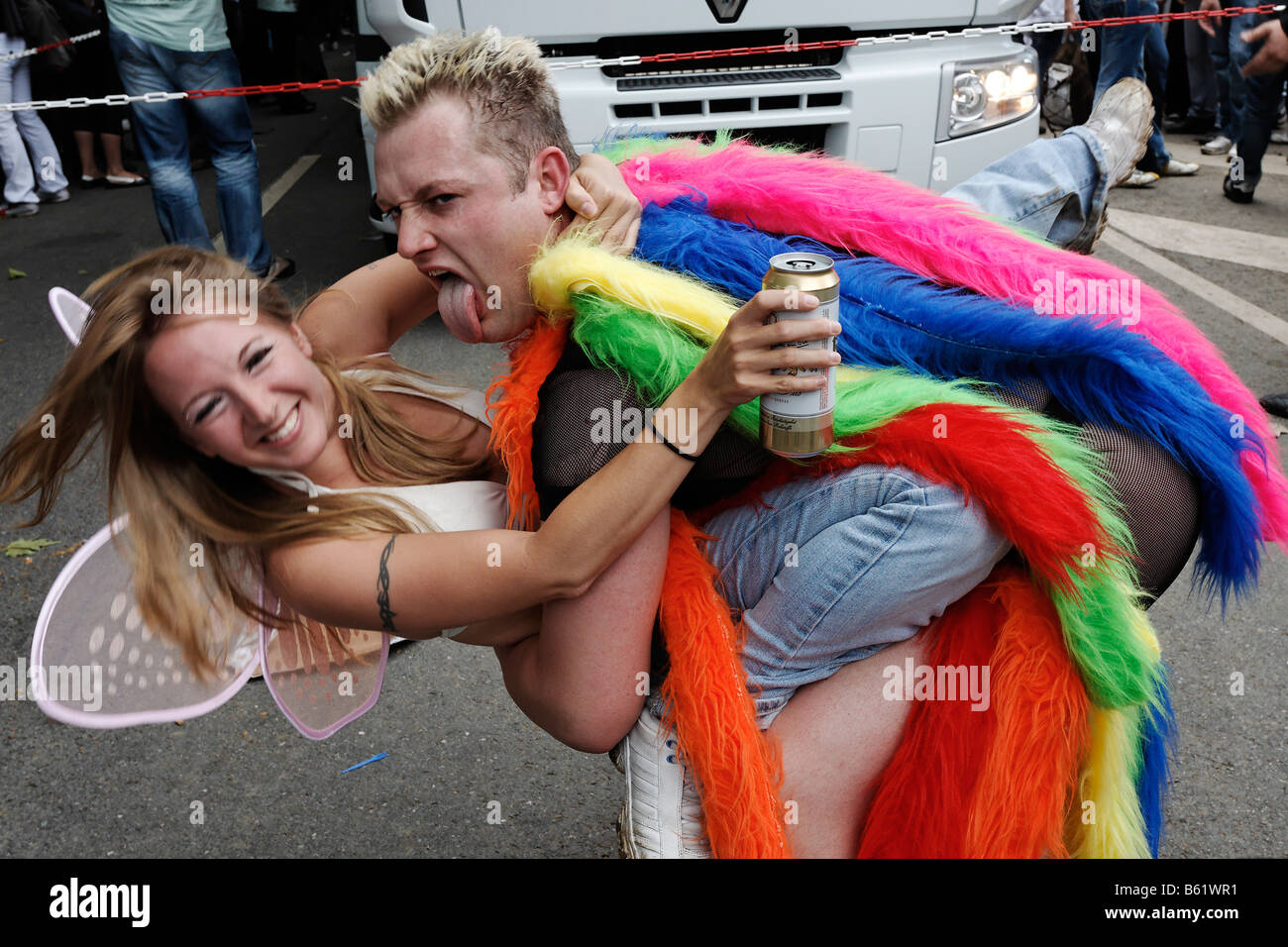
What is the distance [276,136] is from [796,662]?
30.3 feet

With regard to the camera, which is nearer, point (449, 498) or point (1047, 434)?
point (1047, 434)

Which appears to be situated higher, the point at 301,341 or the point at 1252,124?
the point at 301,341

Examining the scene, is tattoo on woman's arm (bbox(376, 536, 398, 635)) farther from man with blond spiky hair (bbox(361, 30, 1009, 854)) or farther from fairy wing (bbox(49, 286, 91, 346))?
fairy wing (bbox(49, 286, 91, 346))

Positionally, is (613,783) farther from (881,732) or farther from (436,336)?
(436,336)

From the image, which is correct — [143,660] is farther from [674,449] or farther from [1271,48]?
[1271,48]

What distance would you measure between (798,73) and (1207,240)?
313 cm

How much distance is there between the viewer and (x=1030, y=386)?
5.67 ft

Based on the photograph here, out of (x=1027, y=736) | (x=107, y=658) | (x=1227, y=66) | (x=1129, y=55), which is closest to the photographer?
(x=1027, y=736)

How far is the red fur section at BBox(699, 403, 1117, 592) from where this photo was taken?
1559mm

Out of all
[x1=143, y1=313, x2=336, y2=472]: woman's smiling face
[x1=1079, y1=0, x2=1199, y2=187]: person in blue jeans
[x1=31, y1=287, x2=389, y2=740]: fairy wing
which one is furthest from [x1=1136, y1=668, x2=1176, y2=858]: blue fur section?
[x1=1079, y1=0, x2=1199, y2=187]: person in blue jeans

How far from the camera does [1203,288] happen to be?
17.2ft

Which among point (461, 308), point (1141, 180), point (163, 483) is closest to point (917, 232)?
point (461, 308)
